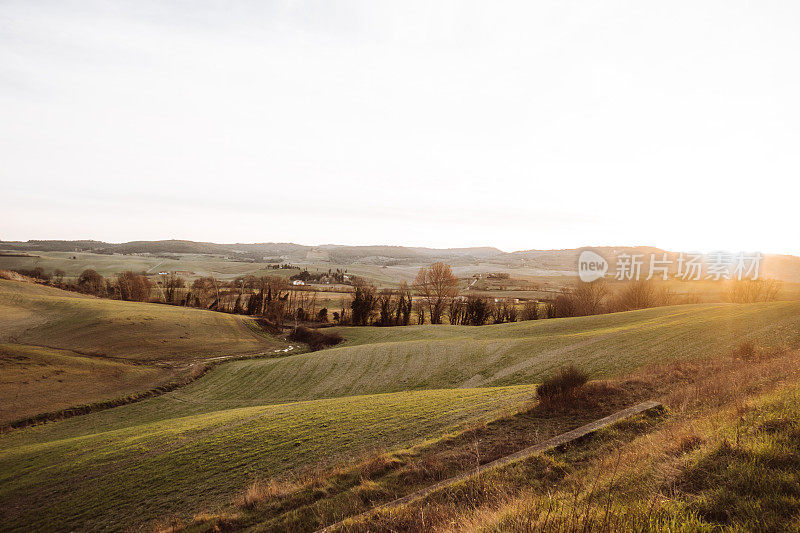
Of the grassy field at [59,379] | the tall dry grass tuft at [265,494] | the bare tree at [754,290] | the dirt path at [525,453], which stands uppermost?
the bare tree at [754,290]

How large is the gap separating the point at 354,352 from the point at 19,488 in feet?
105

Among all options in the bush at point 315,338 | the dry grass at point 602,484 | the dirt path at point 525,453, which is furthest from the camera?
the bush at point 315,338

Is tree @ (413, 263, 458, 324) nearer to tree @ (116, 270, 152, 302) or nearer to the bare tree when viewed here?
the bare tree

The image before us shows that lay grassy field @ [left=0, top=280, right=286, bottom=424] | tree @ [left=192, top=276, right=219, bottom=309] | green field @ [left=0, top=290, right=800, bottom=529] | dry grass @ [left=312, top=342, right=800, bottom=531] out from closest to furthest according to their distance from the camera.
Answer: dry grass @ [left=312, top=342, right=800, bottom=531] < green field @ [left=0, top=290, right=800, bottom=529] < grassy field @ [left=0, top=280, right=286, bottom=424] < tree @ [left=192, top=276, right=219, bottom=309]

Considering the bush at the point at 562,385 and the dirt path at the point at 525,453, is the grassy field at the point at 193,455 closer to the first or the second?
the bush at the point at 562,385

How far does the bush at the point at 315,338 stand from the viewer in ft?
219

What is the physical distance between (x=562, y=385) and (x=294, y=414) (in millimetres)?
15252

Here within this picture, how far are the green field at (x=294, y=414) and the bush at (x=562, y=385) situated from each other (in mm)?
1360

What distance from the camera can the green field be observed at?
15.2 meters

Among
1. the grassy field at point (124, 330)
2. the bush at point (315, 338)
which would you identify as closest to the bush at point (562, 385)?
the bush at point (315, 338)

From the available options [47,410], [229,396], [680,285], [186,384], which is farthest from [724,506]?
[680,285]

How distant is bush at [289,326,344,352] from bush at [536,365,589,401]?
53.3 metres

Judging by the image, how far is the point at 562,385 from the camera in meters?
15.9

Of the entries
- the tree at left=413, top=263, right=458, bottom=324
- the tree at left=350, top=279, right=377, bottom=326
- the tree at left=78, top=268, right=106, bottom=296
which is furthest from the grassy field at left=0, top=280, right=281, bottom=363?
the tree at left=413, top=263, right=458, bottom=324
